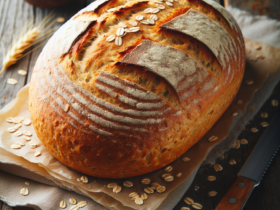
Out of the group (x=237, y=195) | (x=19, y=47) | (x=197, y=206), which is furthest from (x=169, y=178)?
(x=19, y=47)

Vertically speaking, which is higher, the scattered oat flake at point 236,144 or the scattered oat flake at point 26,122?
the scattered oat flake at point 26,122

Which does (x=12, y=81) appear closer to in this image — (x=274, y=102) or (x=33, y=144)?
(x=33, y=144)

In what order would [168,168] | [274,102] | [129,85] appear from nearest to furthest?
[129,85] < [168,168] < [274,102]

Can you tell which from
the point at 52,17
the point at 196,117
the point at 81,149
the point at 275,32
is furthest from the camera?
the point at 52,17

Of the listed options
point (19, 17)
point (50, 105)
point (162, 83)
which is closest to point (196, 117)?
point (162, 83)

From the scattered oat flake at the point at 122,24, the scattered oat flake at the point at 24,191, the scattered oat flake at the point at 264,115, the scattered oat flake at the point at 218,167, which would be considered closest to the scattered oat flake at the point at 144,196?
the scattered oat flake at the point at 218,167

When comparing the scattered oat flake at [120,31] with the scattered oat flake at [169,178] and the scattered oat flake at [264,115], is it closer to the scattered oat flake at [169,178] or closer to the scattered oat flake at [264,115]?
the scattered oat flake at [169,178]

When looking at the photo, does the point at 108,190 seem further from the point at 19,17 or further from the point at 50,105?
the point at 19,17
